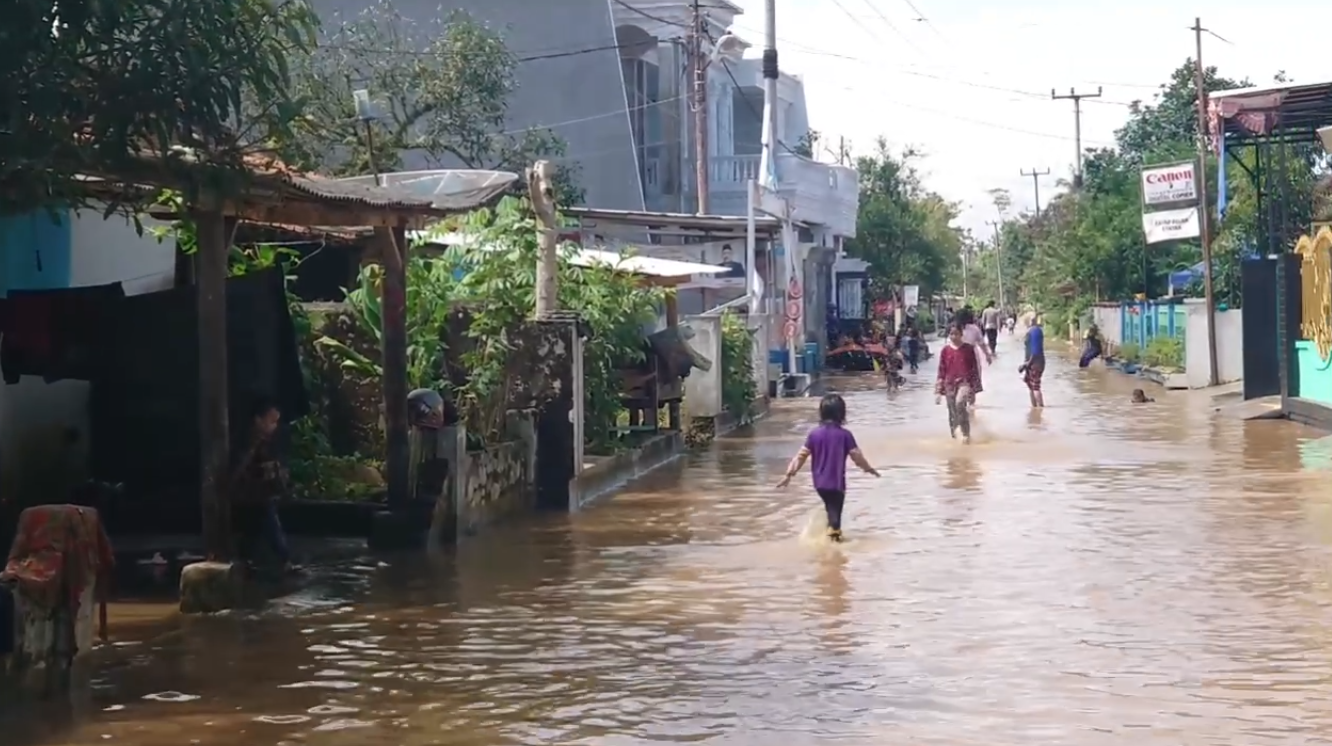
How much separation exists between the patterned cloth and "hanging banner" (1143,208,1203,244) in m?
33.1

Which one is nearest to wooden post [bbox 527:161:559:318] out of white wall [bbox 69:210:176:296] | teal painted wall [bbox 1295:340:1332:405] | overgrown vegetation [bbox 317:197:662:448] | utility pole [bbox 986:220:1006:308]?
overgrown vegetation [bbox 317:197:662:448]

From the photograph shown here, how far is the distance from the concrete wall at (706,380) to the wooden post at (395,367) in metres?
12.6

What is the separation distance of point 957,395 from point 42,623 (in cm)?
1583

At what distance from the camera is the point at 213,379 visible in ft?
38.2

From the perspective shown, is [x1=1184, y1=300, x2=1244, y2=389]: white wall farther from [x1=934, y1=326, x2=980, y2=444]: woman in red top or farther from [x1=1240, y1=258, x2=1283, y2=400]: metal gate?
[x1=934, y1=326, x2=980, y2=444]: woman in red top

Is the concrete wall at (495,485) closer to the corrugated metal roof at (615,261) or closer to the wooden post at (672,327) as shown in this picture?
the corrugated metal roof at (615,261)

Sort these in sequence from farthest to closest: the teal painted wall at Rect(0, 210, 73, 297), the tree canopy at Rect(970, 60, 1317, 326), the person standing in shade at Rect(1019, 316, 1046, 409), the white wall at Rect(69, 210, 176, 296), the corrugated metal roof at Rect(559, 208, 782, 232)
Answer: the tree canopy at Rect(970, 60, 1317, 326) → the person standing in shade at Rect(1019, 316, 1046, 409) → the corrugated metal roof at Rect(559, 208, 782, 232) → the white wall at Rect(69, 210, 176, 296) → the teal painted wall at Rect(0, 210, 73, 297)

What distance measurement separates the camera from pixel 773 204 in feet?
125

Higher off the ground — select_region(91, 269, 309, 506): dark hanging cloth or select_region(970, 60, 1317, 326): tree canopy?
select_region(970, 60, 1317, 326): tree canopy

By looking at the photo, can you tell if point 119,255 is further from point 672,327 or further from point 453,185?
point 672,327

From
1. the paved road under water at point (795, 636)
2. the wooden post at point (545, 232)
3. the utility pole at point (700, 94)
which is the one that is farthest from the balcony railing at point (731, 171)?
the wooden post at point (545, 232)

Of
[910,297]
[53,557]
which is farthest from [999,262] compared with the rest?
[53,557]

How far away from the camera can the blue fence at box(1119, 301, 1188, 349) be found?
42.9 metres

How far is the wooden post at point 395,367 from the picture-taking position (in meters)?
14.5
